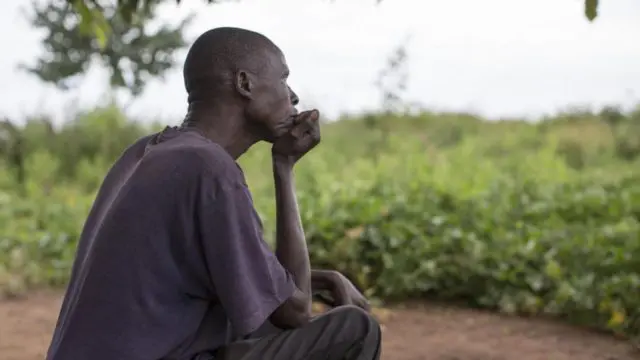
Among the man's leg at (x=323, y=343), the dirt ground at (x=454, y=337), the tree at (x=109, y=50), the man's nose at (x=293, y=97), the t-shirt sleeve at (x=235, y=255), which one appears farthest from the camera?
the tree at (x=109, y=50)

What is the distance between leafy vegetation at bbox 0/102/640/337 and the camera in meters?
5.33

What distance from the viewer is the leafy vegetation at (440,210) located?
533 centimetres

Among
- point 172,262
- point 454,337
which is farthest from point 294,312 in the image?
point 454,337

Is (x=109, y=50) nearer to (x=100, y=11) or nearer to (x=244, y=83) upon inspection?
(x=100, y=11)

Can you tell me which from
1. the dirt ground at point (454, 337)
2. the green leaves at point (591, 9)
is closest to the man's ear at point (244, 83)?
the green leaves at point (591, 9)

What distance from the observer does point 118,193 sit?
7.05 ft

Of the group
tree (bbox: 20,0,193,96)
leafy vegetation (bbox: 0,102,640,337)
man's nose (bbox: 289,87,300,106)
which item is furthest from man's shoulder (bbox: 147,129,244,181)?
tree (bbox: 20,0,193,96)

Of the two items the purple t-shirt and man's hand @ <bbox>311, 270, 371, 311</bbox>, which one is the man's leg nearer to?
the purple t-shirt

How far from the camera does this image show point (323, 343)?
218 cm

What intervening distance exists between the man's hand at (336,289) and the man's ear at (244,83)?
0.59 meters

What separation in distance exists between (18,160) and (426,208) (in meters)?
4.65

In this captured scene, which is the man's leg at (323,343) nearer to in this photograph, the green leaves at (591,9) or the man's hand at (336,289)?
the man's hand at (336,289)

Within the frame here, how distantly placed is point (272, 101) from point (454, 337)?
3031 millimetres

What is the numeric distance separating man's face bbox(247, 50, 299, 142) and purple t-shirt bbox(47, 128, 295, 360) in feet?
0.53
